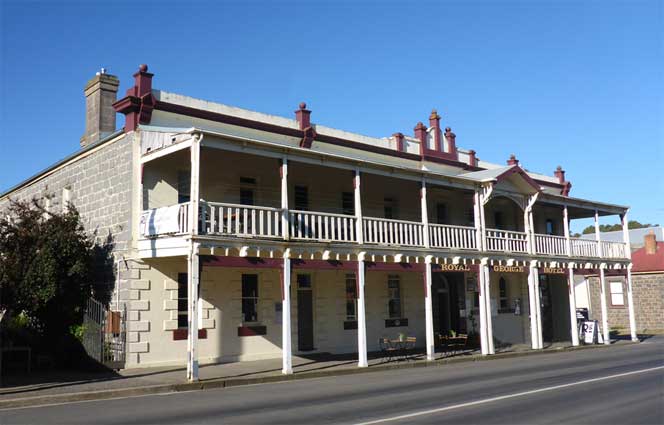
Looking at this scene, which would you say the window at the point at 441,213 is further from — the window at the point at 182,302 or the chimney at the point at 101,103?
the chimney at the point at 101,103

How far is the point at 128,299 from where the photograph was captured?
17.7 m

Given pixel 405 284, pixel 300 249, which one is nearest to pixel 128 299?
pixel 300 249

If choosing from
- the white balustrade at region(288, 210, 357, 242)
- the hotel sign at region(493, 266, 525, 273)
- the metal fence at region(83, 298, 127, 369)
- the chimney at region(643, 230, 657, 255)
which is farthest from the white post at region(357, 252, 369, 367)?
the chimney at region(643, 230, 657, 255)

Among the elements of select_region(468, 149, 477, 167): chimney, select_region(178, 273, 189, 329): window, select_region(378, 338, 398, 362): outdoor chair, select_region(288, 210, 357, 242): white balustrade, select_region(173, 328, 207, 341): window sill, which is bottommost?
select_region(378, 338, 398, 362): outdoor chair

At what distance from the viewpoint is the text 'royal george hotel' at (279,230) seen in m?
17.0

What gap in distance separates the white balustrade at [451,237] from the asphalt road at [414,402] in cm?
634

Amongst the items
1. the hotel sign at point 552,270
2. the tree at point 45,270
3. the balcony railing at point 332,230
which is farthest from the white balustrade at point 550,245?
the tree at point 45,270

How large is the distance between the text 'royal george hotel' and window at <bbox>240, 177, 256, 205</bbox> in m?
0.05

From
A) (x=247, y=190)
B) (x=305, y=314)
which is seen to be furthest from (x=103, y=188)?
(x=305, y=314)

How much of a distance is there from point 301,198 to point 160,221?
6.38 metres

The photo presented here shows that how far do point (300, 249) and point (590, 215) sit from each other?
19519mm

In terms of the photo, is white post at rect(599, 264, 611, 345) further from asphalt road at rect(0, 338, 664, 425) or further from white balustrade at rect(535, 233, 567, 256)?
asphalt road at rect(0, 338, 664, 425)

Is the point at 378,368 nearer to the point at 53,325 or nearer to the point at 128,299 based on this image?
the point at 128,299

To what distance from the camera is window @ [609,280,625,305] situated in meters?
41.2
